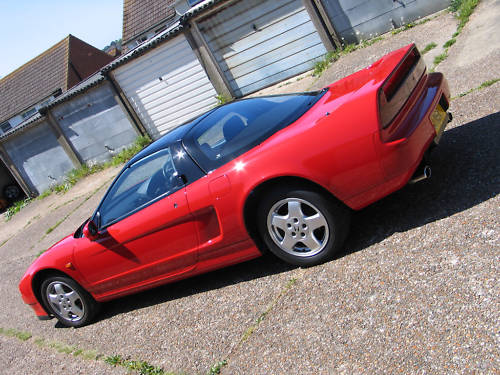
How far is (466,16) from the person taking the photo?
26.2 ft

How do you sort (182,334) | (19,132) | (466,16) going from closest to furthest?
(182,334) → (466,16) → (19,132)

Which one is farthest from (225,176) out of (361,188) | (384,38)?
(384,38)

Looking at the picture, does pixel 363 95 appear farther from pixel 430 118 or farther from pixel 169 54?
pixel 169 54

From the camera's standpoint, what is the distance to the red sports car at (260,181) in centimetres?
312

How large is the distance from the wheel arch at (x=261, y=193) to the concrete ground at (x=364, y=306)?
0.48m

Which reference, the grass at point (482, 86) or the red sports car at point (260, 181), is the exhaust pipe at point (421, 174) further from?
the grass at point (482, 86)

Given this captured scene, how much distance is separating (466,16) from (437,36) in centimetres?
56

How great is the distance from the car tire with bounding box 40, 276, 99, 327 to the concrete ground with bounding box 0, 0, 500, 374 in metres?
0.14

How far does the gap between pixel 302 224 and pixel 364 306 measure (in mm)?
756

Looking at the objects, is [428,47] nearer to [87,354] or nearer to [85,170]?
[87,354]

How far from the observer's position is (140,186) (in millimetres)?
4262

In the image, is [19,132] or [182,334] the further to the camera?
[19,132]

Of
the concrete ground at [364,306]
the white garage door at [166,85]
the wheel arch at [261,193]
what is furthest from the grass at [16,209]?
the wheel arch at [261,193]

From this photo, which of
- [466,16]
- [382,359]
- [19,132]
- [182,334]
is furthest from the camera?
[19,132]
